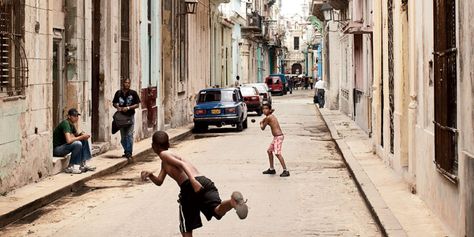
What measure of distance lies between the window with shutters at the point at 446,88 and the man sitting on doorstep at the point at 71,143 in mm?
7371

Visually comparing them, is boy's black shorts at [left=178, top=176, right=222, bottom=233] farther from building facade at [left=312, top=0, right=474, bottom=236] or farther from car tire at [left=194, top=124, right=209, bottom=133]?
car tire at [left=194, top=124, right=209, bottom=133]

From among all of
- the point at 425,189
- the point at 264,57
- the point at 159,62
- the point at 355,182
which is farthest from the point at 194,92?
the point at 264,57

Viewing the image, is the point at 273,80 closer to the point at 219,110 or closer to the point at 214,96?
the point at 214,96

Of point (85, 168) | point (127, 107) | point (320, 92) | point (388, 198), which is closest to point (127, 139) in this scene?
point (127, 107)

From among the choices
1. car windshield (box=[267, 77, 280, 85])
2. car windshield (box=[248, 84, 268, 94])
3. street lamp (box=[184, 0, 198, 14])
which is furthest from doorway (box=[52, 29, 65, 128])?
car windshield (box=[267, 77, 280, 85])

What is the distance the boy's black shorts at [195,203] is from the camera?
7477 millimetres

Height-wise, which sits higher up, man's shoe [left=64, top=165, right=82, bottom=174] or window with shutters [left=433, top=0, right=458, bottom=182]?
window with shutters [left=433, top=0, right=458, bottom=182]

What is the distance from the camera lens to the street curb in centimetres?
901

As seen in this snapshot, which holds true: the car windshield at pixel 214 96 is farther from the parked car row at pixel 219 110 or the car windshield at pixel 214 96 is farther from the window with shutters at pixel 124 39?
the window with shutters at pixel 124 39

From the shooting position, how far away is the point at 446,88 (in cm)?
878

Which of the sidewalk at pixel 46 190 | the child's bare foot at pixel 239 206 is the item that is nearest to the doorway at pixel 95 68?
the sidewalk at pixel 46 190

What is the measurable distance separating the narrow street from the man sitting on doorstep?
55cm

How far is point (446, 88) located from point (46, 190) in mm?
6438

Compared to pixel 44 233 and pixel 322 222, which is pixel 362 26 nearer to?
pixel 322 222
